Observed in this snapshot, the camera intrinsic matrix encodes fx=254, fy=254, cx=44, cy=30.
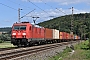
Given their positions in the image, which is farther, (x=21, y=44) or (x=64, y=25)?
(x=64, y=25)

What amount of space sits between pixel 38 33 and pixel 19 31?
6035 mm

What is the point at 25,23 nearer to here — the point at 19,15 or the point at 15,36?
the point at 15,36

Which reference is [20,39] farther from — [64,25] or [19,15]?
[64,25]

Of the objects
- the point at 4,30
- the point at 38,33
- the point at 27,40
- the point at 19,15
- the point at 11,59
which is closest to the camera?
the point at 11,59

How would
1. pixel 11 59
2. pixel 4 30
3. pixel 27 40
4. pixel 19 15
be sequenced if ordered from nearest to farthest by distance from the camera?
pixel 11 59 < pixel 27 40 < pixel 19 15 < pixel 4 30

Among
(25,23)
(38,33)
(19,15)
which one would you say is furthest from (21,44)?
(19,15)

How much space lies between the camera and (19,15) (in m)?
49.9

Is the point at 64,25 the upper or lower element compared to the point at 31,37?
upper

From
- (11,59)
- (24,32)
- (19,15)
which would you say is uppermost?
(19,15)

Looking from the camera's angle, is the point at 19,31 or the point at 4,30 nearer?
the point at 19,31

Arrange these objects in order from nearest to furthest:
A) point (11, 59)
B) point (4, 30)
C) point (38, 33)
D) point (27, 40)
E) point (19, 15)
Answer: point (11, 59)
point (27, 40)
point (38, 33)
point (19, 15)
point (4, 30)

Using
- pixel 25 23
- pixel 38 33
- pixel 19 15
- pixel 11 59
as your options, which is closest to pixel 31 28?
pixel 25 23

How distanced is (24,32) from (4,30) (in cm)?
9041

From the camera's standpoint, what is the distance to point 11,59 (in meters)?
17.8
